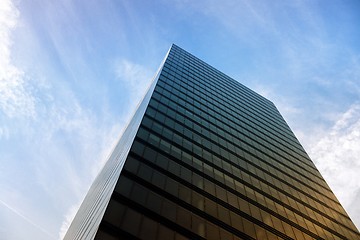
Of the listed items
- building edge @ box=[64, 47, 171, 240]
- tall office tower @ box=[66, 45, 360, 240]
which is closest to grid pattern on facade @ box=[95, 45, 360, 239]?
tall office tower @ box=[66, 45, 360, 240]

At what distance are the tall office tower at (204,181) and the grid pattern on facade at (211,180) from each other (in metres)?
0.09

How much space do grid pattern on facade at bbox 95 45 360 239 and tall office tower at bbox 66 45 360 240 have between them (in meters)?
0.09

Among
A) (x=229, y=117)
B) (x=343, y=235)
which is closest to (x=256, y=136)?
(x=229, y=117)

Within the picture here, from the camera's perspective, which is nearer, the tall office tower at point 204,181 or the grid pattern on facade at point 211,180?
the tall office tower at point 204,181

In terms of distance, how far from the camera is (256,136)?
41.4m

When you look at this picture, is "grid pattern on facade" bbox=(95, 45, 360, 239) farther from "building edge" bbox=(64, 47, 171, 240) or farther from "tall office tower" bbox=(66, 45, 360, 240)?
"building edge" bbox=(64, 47, 171, 240)

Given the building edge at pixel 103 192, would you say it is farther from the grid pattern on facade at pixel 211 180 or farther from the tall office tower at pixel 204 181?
the grid pattern on facade at pixel 211 180

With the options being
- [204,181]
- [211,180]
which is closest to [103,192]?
[204,181]

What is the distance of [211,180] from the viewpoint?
24.6m

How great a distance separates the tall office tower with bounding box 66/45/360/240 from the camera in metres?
17.2

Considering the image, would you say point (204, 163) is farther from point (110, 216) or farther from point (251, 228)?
point (110, 216)

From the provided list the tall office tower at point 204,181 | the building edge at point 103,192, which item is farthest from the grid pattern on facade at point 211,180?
the building edge at point 103,192

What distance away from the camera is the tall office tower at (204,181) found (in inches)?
677

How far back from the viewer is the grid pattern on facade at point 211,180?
17.3 meters
